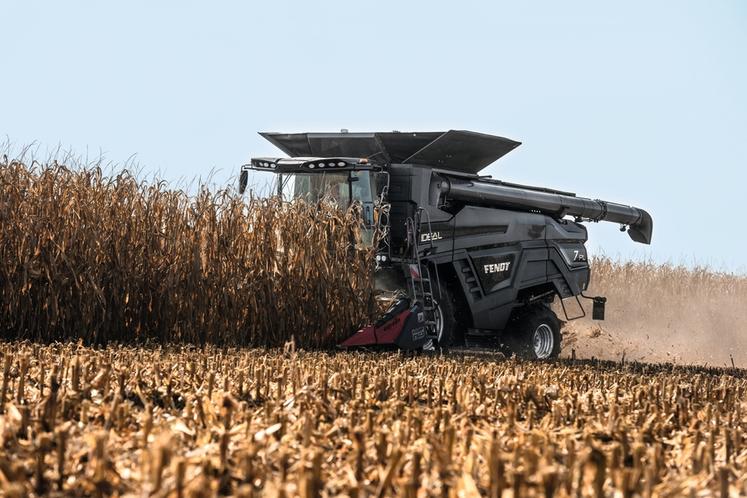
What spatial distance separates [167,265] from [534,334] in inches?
222

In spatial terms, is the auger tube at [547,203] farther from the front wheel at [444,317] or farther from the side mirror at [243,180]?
the side mirror at [243,180]

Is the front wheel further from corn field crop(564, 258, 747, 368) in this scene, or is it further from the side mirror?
corn field crop(564, 258, 747, 368)

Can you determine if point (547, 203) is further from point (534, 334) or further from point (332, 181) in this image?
point (332, 181)

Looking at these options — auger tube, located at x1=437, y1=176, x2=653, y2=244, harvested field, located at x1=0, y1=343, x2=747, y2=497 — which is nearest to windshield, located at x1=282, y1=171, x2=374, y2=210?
auger tube, located at x1=437, y1=176, x2=653, y2=244

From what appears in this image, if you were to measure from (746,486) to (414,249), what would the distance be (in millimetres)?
8309

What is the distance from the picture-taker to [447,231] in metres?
12.8

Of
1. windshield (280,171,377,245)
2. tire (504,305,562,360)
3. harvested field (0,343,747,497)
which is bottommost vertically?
harvested field (0,343,747,497)

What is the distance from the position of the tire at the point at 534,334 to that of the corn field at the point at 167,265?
11.6 ft

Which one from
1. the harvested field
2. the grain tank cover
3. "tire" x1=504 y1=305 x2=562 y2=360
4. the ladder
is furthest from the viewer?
"tire" x1=504 y1=305 x2=562 y2=360

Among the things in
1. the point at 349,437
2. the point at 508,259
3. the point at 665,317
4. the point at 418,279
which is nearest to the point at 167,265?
the point at 418,279

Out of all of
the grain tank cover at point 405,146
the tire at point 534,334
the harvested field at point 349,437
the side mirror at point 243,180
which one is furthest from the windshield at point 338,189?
the harvested field at point 349,437

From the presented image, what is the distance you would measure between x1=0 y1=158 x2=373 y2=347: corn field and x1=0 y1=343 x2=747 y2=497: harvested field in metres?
3.35

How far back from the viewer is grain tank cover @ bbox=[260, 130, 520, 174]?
12.6 m

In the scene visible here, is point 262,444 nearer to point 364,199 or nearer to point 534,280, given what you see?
point 364,199
